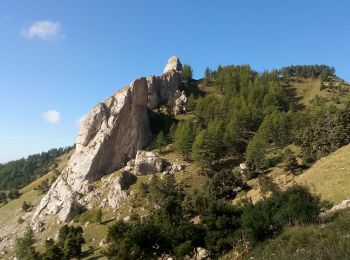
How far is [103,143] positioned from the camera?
422ft

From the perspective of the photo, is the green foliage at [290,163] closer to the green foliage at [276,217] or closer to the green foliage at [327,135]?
the green foliage at [327,135]

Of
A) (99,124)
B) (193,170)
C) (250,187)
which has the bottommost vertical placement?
(250,187)

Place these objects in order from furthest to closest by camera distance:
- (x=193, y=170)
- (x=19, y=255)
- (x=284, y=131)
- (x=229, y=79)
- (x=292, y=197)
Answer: (x=229, y=79) → (x=284, y=131) → (x=193, y=170) → (x=19, y=255) → (x=292, y=197)

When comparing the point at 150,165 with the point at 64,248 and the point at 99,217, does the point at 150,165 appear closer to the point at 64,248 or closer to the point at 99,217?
the point at 99,217

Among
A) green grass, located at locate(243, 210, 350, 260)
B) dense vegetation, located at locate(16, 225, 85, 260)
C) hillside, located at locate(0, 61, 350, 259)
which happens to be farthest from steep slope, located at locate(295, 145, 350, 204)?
dense vegetation, located at locate(16, 225, 85, 260)

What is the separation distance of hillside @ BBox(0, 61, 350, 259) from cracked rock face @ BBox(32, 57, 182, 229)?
430 millimetres

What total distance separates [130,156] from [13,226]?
48.1 m

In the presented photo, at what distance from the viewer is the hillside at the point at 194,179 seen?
45438 millimetres

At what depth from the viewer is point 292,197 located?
46.7 metres

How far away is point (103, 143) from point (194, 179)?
4233cm

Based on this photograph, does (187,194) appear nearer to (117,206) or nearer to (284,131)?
(117,206)

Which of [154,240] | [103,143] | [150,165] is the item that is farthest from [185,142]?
[154,240]

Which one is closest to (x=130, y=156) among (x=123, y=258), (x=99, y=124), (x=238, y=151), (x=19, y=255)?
(x=99, y=124)

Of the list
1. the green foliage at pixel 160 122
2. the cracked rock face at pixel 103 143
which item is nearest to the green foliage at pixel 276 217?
the cracked rock face at pixel 103 143
